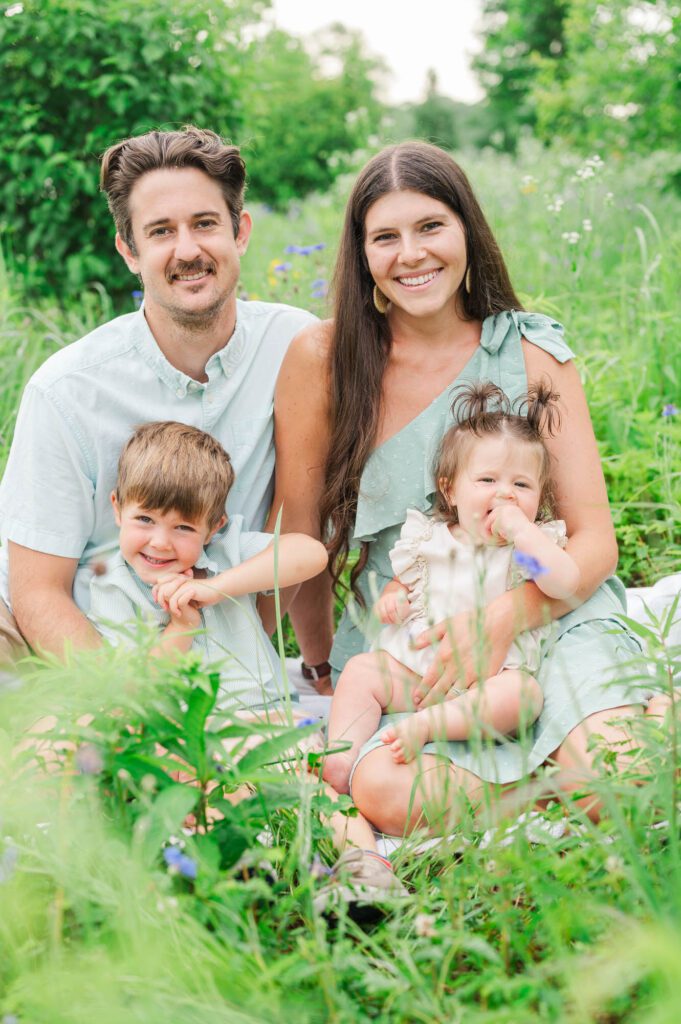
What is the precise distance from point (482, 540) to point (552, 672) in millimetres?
362

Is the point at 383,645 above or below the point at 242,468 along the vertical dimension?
below

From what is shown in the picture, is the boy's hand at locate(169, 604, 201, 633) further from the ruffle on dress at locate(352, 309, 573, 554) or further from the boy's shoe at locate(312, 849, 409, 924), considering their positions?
the boy's shoe at locate(312, 849, 409, 924)

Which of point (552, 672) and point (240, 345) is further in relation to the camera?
point (240, 345)

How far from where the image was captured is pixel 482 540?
228cm

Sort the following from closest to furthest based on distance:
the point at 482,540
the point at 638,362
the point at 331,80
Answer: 1. the point at 482,540
2. the point at 638,362
3. the point at 331,80

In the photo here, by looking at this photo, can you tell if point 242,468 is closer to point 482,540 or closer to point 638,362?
point 482,540

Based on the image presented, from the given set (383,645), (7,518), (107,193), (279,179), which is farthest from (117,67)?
(279,179)

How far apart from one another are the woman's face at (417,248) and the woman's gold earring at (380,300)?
0.46 feet

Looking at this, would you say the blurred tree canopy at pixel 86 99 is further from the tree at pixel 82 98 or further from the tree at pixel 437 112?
the tree at pixel 437 112

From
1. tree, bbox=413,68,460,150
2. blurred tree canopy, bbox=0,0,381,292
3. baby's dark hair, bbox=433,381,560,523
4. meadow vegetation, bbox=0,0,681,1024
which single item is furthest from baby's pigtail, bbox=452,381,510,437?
tree, bbox=413,68,460,150

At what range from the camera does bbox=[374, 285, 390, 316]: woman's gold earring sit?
2.70 meters

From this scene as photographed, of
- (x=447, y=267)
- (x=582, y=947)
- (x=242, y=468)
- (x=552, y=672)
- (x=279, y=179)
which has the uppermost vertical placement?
(x=279, y=179)

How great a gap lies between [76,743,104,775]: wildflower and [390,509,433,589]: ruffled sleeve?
43.2 inches

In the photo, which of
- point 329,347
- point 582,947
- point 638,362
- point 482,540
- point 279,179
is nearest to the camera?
point 582,947
